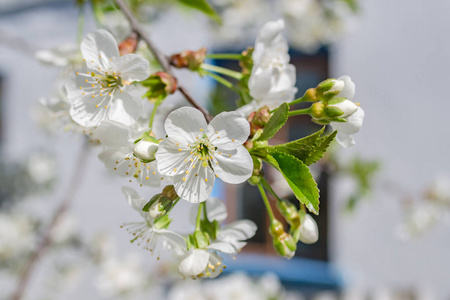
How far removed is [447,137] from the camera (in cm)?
296

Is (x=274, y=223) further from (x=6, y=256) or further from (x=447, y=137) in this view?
(x=447, y=137)

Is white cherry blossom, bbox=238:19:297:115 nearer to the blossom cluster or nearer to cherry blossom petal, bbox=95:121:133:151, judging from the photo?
the blossom cluster

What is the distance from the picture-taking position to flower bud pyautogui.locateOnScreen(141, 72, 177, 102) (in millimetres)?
609

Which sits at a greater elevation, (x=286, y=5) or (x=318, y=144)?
(x=318, y=144)

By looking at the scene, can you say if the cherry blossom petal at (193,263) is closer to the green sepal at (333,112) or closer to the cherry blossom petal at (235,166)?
the cherry blossom petal at (235,166)

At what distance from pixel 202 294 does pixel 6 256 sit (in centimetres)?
102

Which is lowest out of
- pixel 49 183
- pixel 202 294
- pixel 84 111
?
pixel 49 183

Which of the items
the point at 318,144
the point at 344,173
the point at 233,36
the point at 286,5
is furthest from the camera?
the point at 233,36

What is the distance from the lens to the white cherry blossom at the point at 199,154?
1.74 ft

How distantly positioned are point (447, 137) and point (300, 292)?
5.18 feet

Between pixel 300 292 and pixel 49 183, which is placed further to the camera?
pixel 300 292

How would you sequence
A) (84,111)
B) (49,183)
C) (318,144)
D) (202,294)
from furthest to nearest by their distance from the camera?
(49,183) < (202,294) < (84,111) < (318,144)

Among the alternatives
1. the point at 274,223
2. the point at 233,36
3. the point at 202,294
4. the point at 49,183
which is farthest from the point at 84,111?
the point at 233,36

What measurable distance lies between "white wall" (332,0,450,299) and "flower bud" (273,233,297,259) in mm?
2432
